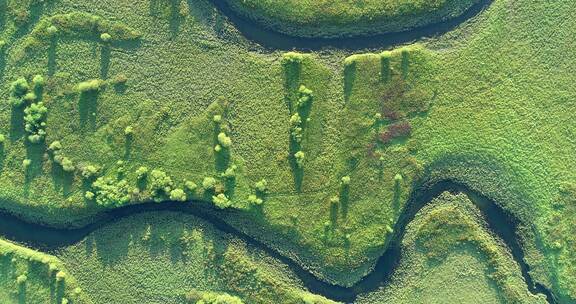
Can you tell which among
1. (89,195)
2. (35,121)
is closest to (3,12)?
(35,121)

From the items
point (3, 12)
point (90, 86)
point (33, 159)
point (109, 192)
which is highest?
point (3, 12)

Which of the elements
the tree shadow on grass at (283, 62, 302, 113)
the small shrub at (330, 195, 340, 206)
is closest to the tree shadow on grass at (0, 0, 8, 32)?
the tree shadow on grass at (283, 62, 302, 113)

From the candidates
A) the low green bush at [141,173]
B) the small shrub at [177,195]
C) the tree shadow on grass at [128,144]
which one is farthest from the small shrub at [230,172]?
the tree shadow on grass at [128,144]

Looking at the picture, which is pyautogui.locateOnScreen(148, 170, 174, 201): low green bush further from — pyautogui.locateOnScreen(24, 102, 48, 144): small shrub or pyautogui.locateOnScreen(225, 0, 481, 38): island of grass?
pyautogui.locateOnScreen(225, 0, 481, 38): island of grass

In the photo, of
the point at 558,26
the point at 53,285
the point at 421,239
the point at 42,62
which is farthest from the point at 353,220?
the point at 42,62

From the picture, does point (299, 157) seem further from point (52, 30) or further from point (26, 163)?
point (52, 30)

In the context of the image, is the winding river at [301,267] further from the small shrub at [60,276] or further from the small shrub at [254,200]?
the small shrub at [254,200]
